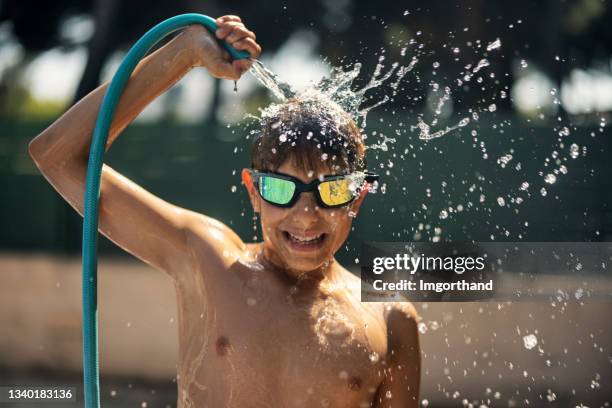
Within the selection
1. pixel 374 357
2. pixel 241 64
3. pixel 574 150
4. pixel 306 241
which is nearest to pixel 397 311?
pixel 374 357

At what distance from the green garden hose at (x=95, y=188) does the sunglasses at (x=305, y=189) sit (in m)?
0.25

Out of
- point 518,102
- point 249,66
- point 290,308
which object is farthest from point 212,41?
point 518,102

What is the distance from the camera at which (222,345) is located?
5.58 feet

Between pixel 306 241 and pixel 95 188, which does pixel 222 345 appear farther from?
pixel 95 188

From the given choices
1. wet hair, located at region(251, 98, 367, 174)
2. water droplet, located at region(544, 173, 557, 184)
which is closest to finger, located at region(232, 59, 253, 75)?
wet hair, located at region(251, 98, 367, 174)

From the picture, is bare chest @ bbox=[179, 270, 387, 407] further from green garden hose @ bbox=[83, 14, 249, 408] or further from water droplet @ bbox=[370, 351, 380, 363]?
green garden hose @ bbox=[83, 14, 249, 408]

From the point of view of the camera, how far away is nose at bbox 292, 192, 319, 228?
1.65 metres

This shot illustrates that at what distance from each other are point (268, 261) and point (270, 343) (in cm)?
17

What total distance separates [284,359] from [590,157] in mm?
3159

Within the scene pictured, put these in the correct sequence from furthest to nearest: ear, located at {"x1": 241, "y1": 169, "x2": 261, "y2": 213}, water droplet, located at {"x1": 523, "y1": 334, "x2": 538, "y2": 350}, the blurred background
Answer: water droplet, located at {"x1": 523, "y1": 334, "x2": 538, "y2": 350}
the blurred background
ear, located at {"x1": 241, "y1": 169, "x2": 261, "y2": 213}

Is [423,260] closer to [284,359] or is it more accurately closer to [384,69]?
[284,359]

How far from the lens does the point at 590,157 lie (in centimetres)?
443

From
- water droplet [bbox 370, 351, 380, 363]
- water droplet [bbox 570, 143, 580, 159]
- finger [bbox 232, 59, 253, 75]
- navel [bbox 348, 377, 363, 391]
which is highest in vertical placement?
water droplet [bbox 570, 143, 580, 159]

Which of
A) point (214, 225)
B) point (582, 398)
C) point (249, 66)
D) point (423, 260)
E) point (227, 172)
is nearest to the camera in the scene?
point (249, 66)
